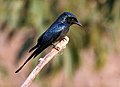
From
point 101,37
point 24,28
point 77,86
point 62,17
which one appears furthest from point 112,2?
point 77,86

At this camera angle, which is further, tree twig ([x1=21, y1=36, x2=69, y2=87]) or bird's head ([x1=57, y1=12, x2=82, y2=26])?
bird's head ([x1=57, y1=12, x2=82, y2=26])

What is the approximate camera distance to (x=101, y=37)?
3.92 metres

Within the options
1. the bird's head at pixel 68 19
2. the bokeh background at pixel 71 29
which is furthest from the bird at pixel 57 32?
the bokeh background at pixel 71 29

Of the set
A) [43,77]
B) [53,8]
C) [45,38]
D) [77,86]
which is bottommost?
[45,38]

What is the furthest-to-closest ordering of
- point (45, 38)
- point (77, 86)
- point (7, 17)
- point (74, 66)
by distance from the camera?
point (77, 86) < point (7, 17) < point (74, 66) < point (45, 38)

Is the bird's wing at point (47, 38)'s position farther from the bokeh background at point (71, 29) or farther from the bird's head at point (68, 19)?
the bokeh background at point (71, 29)

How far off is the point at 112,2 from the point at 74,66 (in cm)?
44

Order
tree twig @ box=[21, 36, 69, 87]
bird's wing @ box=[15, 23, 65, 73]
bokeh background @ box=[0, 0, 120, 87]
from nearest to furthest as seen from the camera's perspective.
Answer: tree twig @ box=[21, 36, 69, 87] → bird's wing @ box=[15, 23, 65, 73] → bokeh background @ box=[0, 0, 120, 87]

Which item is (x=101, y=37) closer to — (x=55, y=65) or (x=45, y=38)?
(x=55, y=65)

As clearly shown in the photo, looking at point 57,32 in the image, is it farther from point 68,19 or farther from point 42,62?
point 42,62

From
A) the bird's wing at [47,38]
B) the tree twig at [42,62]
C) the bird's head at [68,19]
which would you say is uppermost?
the bird's head at [68,19]

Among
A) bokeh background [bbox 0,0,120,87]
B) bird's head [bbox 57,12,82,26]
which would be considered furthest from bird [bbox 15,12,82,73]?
bokeh background [bbox 0,0,120,87]

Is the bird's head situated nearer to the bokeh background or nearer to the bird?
the bird

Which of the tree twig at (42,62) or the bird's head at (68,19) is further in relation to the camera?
the bird's head at (68,19)
